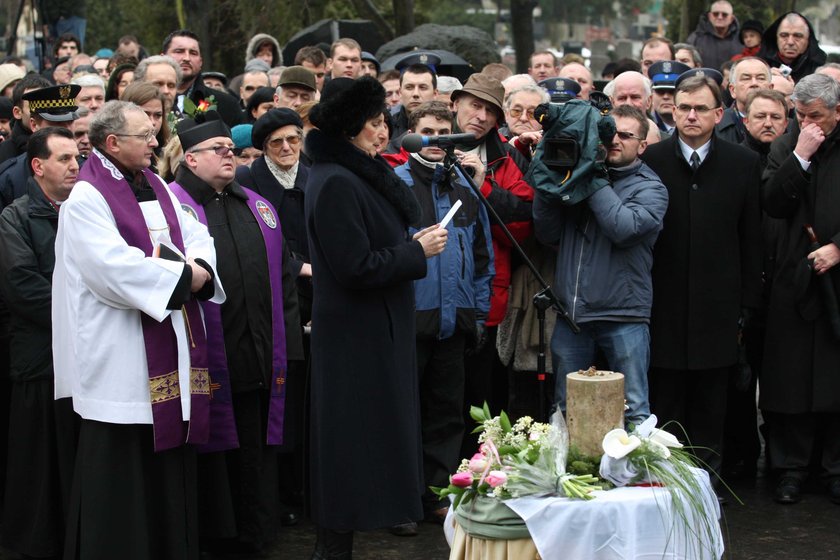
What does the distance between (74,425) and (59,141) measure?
143 cm

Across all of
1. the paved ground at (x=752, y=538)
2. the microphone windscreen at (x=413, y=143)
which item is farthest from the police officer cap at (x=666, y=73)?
the microphone windscreen at (x=413, y=143)

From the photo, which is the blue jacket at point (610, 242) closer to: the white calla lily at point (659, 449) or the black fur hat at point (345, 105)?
the black fur hat at point (345, 105)

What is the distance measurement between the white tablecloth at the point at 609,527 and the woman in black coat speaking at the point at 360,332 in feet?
3.78

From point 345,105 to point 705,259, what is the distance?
7.93 ft

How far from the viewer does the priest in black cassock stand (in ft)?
20.7

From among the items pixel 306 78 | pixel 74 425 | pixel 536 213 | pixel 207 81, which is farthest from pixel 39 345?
pixel 207 81

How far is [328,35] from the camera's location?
55.7 feet

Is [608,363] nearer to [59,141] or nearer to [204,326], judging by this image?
[204,326]

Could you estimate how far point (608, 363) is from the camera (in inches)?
271

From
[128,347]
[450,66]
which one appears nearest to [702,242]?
[128,347]

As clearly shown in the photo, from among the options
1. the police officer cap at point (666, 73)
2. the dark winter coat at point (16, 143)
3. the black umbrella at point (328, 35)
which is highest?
the black umbrella at point (328, 35)

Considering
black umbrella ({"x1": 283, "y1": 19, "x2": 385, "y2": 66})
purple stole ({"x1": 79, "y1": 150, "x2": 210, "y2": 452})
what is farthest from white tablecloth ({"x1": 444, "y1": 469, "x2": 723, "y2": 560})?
black umbrella ({"x1": 283, "y1": 19, "x2": 385, "y2": 66})

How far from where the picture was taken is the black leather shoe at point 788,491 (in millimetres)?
7148

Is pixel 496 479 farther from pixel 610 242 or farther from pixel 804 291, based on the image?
pixel 804 291
